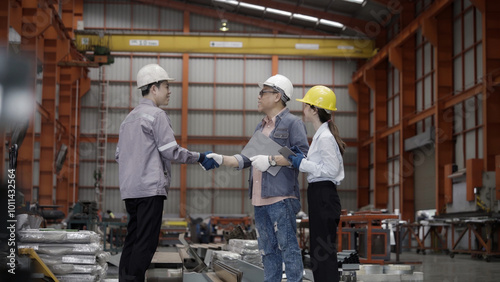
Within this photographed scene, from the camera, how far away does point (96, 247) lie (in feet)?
18.0

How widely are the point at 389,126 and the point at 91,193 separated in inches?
603

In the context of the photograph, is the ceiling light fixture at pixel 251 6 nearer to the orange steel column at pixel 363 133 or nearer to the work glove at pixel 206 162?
the orange steel column at pixel 363 133

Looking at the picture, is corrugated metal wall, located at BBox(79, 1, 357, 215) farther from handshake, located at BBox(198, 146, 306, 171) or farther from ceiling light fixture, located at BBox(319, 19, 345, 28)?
handshake, located at BBox(198, 146, 306, 171)

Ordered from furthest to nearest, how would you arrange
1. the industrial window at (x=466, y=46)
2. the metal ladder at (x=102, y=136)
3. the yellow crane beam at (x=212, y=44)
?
the metal ladder at (x=102, y=136), the yellow crane beam at (x=212, y=44), the industrial window at (x=466, y=46)

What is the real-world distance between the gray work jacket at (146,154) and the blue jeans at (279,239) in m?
0.75

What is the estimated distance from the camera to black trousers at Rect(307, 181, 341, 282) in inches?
167

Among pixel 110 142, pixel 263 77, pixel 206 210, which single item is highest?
pixel 263 77

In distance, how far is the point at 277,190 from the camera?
14.3ft

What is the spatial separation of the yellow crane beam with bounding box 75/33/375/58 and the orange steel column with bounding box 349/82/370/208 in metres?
3.75

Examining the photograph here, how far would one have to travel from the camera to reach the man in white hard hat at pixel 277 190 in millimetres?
4262

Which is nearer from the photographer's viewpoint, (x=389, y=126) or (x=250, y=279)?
(x=250, y=279)

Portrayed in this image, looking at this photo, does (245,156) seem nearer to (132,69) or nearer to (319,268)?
(319,268)

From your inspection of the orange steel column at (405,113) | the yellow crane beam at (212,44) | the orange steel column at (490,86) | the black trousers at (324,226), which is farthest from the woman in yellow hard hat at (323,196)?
the yellow crane beam at (212,44)

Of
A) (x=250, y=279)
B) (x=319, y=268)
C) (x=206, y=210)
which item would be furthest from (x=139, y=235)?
(x=206, y=210)
